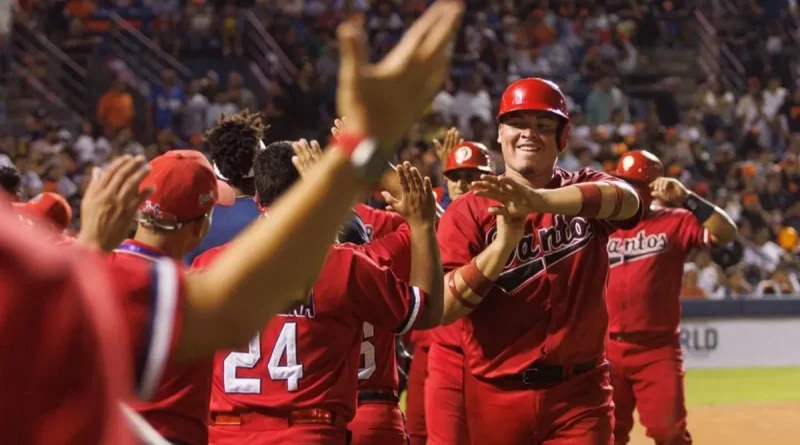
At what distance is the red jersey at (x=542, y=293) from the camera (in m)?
5.40

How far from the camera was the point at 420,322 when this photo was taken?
4516 millimetres

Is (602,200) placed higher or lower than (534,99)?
lower

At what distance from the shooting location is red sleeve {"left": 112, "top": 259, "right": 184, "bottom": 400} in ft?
5.42

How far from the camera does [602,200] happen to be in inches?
204

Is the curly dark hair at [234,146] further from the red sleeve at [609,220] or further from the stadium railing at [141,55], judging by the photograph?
the stadium railing at [141,55]

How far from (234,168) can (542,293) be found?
1577mm

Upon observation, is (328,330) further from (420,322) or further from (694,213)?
(694,213)

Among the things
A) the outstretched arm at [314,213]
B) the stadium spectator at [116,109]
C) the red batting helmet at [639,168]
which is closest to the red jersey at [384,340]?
the red batting helmet at [639,168]

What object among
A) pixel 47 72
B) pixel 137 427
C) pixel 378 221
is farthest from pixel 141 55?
pixel 137 427

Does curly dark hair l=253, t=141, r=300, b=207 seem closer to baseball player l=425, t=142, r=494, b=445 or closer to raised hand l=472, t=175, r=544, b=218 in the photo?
raised hand l=472, t=175, r=544, b=218

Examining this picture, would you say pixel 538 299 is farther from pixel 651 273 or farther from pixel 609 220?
pixel 651 273

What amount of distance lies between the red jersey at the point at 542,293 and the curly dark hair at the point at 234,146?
1063mm

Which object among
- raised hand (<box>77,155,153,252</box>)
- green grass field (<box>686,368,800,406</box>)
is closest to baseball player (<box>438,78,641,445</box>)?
raised hand (<box>77,155,153,252</box>)

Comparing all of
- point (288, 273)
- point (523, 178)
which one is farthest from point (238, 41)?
point (288, 273)
